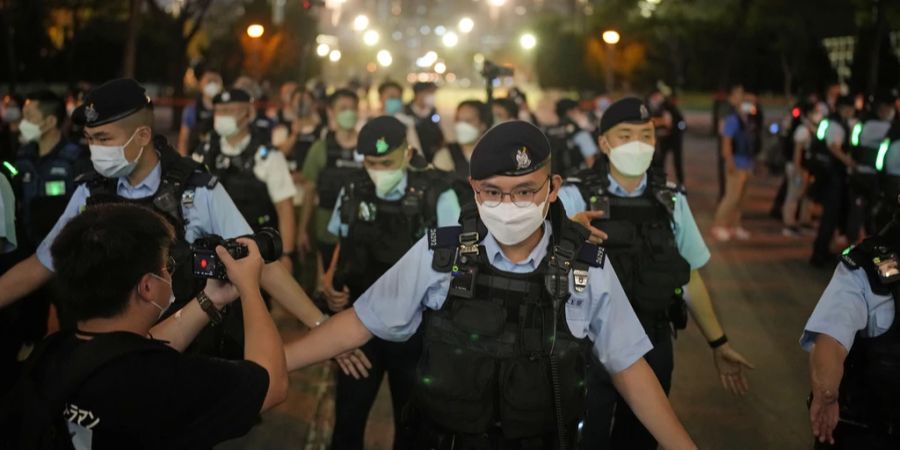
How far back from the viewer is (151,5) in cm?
3061

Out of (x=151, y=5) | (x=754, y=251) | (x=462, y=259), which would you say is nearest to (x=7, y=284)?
(x=462, y=259)

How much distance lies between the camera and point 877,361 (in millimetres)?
3447

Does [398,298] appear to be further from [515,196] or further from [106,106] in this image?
[106,106]

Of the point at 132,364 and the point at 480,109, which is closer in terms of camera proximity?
the point at 132,364

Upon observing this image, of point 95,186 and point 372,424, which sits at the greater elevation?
point 95,186

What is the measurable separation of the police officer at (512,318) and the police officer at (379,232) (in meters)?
1.33

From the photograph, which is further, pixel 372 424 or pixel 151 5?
pixel 151 5

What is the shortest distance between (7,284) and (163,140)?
1.03 m

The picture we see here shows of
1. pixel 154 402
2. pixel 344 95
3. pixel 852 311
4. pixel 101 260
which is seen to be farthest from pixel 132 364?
pixel 344 95

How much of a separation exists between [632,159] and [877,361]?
1.61 m

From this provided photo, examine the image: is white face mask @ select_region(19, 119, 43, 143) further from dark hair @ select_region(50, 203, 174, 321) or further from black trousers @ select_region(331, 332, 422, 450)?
dark hair @ select_region(50, 203, 174, 321)

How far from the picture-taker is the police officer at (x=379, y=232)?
4.75 m

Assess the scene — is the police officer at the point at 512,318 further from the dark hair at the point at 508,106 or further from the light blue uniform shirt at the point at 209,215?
the dark hair at the point at 508,106

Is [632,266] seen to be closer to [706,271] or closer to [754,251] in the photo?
[706,271]
